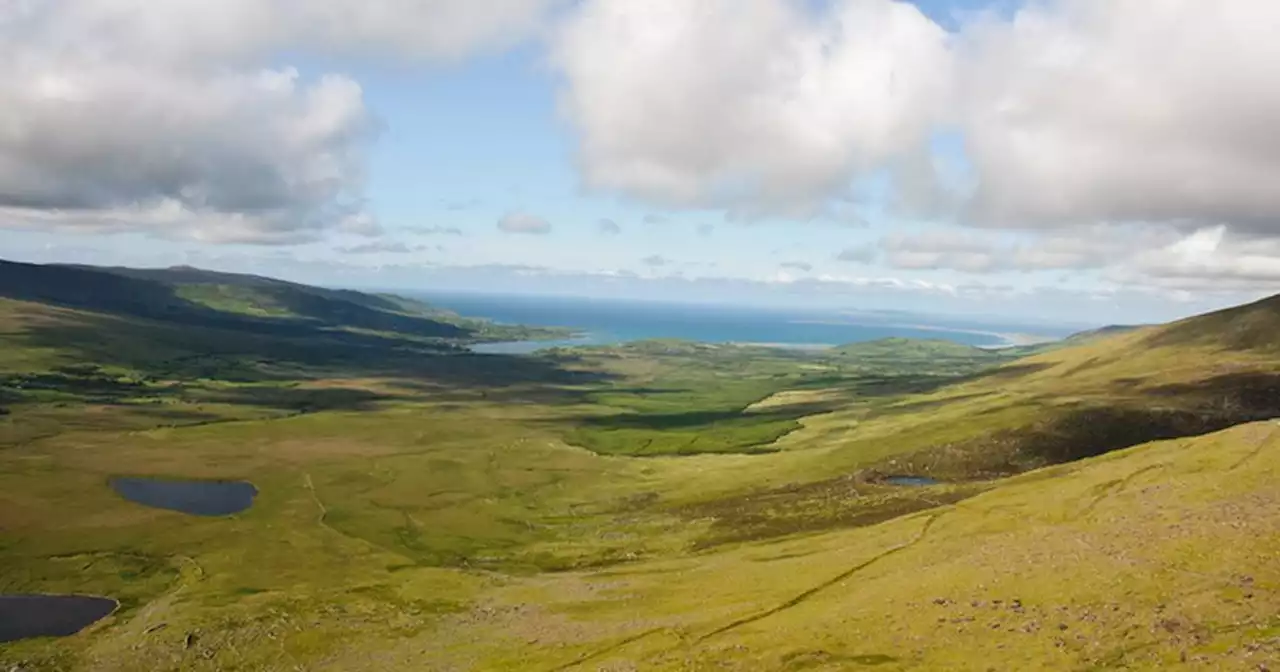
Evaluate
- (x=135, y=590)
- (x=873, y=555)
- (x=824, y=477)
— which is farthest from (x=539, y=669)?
(x=824, y=477)

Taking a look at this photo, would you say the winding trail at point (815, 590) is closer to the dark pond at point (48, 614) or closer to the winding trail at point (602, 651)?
the winding trail at point (602, 651)

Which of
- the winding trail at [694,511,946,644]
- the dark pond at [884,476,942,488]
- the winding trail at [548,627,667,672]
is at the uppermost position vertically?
the winding trail at [694,511,946,644]

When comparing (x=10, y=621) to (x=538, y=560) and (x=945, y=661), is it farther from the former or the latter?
(x=945, y=661)

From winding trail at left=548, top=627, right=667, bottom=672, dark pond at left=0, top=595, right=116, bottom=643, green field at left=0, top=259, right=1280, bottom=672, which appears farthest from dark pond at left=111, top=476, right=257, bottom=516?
winding trail at left=548, top=627, right=667, bottom=672

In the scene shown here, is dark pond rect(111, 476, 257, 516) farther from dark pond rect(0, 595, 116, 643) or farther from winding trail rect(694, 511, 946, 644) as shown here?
winding trail rect(694, 511, 946, 644)

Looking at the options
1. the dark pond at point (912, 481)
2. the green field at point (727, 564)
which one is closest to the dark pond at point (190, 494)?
the green field at point (727, 564)

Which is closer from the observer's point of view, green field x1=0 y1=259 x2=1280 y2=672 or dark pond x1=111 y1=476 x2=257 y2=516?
green field x1=0 y1=259 x2=1280 y2=672
